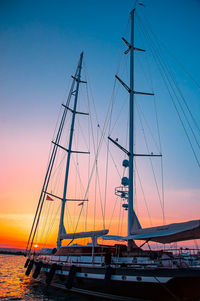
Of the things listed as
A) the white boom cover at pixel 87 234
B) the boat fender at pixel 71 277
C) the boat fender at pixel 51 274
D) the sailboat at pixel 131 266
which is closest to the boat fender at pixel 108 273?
the sailboat at pixel 131 266

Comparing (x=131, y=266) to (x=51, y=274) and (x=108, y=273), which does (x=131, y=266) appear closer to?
(x=108, y=273)

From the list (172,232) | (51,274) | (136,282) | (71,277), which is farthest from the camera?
(51,274)

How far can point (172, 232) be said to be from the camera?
11844 millimetres

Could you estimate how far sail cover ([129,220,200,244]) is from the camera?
1136 cm

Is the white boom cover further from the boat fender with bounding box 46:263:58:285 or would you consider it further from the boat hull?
the boat fender with bounding box 46:263:58:285

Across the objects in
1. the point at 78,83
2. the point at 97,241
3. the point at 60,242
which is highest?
the point at 78,83

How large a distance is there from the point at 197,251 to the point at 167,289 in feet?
9.16

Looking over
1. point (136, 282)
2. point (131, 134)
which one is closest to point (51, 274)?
→ point (136, 282)

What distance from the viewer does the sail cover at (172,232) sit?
1136 centimetres

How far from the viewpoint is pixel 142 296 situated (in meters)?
11.4

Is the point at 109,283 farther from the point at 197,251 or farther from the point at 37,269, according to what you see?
the point at 37,269

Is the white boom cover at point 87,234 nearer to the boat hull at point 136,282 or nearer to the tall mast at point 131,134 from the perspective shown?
the tall mast at point 131,134

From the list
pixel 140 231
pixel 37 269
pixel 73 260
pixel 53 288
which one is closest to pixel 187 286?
pixel 140 231

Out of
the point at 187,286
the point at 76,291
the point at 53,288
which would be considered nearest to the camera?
the point at 187,286
